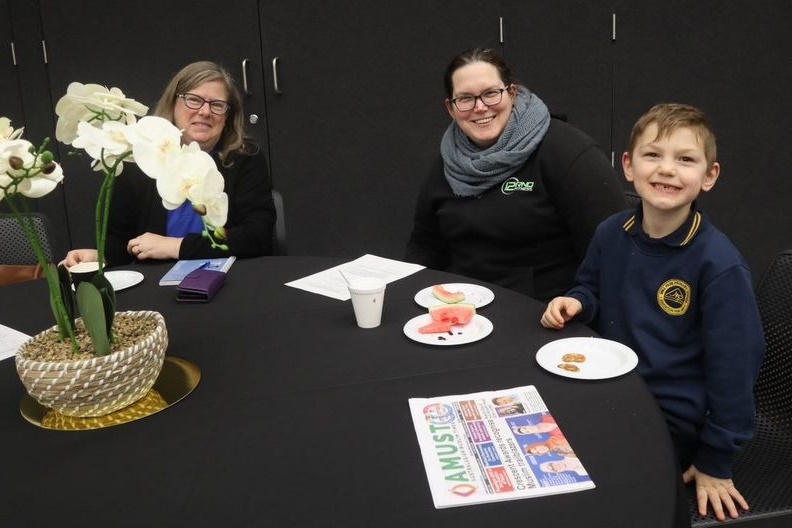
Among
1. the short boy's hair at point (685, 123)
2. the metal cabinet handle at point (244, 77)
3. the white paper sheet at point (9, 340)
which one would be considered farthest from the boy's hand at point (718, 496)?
the metal cabinet handle at point (244, 77)

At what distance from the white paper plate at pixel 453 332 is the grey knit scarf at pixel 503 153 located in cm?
73

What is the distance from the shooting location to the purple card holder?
1616mm

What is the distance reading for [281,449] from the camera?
38.4 inches

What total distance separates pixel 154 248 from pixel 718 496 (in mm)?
1629

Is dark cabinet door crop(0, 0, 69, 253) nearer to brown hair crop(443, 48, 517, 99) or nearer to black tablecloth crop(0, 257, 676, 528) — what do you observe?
brown hair crop(443, 48, 517, 99)

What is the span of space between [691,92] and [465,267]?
2364mm

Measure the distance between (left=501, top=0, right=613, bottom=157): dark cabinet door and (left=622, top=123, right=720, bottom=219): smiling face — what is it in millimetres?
2299

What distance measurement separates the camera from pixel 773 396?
1.49 m

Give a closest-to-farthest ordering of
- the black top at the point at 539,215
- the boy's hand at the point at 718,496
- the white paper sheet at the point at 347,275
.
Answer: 1. the boy's hand at the point at 718,496
2. the white paper sheet at the point at 347,275
3. the black top at the point at 539,215

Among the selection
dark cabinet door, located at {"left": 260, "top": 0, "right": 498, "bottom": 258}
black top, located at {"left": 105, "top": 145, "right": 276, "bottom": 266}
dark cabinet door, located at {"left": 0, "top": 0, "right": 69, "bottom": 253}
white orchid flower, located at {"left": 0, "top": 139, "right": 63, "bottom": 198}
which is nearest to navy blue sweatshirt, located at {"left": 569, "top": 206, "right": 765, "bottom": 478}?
white orchid flower, located at {"left": 0, "top": 139, "right": 63, "bottom": 198}

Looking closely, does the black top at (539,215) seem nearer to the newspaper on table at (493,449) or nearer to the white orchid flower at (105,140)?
the newspaper on table at (493,449)

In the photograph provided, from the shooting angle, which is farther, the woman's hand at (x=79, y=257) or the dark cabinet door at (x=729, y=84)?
the dark cabinet door at (x=729, y=84)

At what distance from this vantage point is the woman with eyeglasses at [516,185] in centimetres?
198

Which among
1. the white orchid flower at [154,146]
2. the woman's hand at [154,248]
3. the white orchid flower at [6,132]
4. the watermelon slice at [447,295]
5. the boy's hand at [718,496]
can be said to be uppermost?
the white orchid flower at [6,132]
